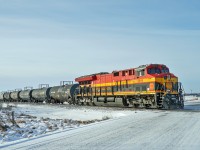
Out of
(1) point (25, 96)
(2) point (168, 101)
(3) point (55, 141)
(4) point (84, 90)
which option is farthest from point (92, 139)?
(1) point (25, 96)

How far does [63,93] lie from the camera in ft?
146

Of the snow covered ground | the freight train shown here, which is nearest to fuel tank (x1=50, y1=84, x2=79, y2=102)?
the freight train

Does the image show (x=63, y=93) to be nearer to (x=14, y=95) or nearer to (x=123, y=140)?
(x=14, y=95)

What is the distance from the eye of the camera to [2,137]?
38.0 ft

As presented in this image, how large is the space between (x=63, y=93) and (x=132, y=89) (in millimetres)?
18544

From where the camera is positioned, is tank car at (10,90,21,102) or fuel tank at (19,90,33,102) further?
tank car at (10,90,21,102)

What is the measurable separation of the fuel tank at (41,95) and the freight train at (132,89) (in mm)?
8990

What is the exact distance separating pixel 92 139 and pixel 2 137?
3.78m

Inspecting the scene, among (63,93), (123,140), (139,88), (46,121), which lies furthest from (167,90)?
(63,93)

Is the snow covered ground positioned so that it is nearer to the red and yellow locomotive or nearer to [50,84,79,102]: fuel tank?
the red and yellow locomotive

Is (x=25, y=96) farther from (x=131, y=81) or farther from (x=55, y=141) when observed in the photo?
(x=55, y=141)

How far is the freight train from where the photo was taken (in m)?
24.3

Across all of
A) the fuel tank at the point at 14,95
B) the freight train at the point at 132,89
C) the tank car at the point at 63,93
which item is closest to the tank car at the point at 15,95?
the fuel tank at the point at 14,95

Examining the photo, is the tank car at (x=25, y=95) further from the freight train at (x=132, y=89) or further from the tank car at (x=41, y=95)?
the freight train at (x=132, y=89)
